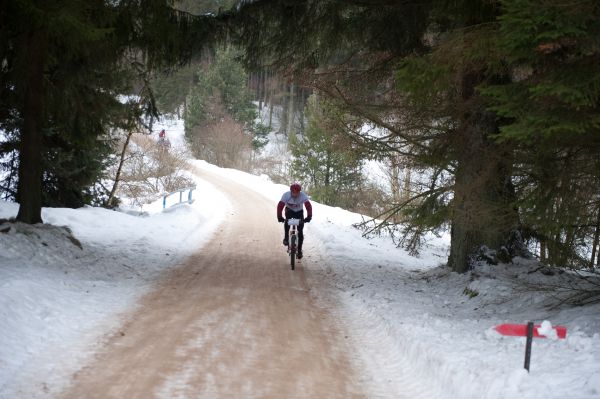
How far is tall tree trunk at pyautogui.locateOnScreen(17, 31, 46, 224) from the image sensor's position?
9.84m

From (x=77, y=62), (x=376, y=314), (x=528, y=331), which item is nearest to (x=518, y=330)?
(x=528, y=331)

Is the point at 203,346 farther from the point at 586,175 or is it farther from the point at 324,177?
the point at 324,177

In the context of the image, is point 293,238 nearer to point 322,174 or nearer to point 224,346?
point 224,346

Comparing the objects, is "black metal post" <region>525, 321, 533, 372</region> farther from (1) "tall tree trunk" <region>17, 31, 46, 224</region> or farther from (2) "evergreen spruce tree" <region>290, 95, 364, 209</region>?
(2) "evergreen spruce tree" <region>290, 95, 364, 209</region>

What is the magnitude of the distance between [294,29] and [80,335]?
21.3ft

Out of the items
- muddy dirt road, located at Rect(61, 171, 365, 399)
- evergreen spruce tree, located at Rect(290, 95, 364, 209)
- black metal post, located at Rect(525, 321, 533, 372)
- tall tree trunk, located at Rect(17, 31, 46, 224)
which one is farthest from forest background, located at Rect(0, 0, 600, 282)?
evergreen spruce tree, located at Rect(290, 95, 364, 209)

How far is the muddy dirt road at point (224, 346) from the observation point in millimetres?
4852

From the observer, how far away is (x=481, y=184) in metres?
8.02

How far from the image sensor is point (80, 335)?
606 centimetres

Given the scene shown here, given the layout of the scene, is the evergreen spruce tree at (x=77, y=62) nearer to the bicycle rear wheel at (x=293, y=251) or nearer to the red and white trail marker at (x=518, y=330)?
the bicycle rear wheel at (x=293, y=251)

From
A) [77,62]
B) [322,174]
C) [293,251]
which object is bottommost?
[293,251]

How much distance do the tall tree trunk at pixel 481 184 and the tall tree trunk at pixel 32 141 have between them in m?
7.80

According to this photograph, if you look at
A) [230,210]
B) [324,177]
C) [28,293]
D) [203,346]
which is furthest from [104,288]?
[324,177]

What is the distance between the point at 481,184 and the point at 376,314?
8.43ft
